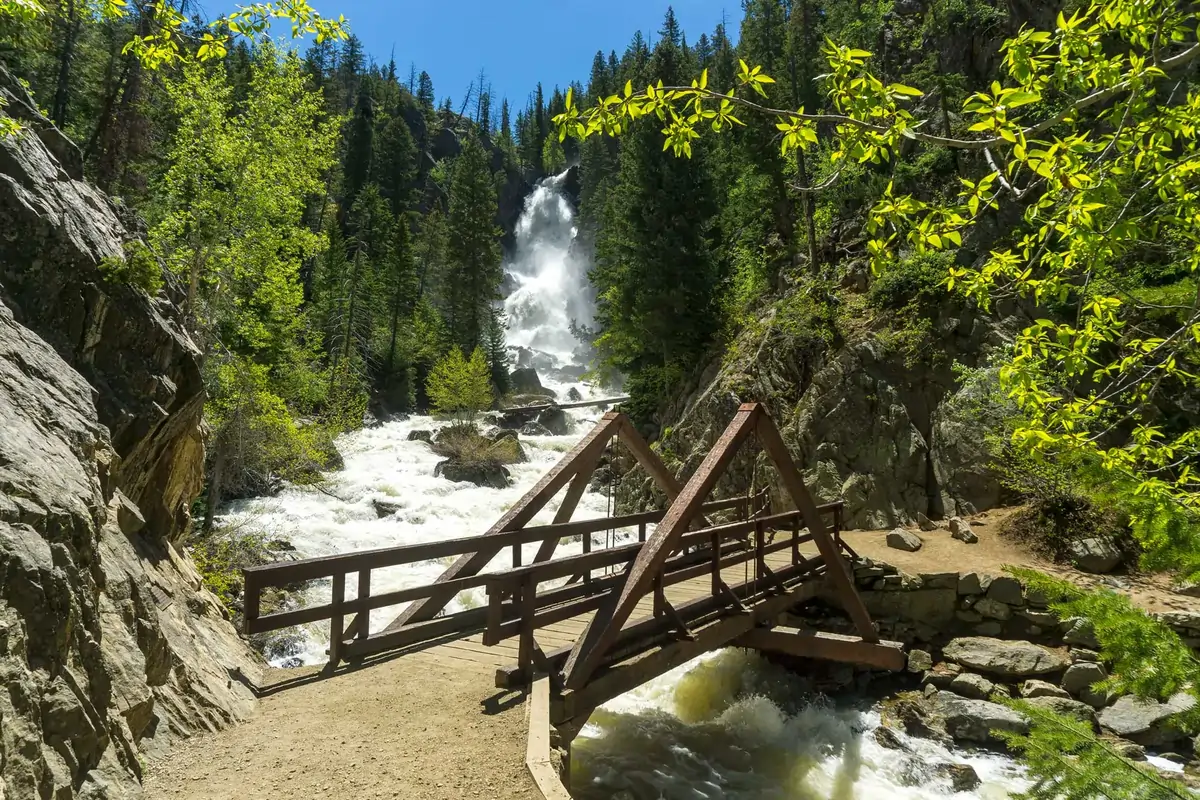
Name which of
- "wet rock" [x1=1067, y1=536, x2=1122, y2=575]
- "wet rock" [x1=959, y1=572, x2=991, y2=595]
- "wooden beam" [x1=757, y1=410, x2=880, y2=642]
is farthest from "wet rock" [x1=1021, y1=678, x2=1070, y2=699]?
"wooden beam" [x1=757, y1=410, x2=880, y2=642]

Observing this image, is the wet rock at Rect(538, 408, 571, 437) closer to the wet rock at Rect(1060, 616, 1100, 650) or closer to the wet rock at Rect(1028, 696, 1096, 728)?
the wet rock at Rect(1060, 616, 1100, 650)

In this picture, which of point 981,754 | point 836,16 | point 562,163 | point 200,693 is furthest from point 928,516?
point 562,163

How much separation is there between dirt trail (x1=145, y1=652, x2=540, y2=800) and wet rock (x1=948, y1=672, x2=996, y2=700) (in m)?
8.23

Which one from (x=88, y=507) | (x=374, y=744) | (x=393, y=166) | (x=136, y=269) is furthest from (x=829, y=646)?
(x=393, y=166)

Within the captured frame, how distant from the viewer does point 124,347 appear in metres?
5.76

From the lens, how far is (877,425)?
50.4 ft

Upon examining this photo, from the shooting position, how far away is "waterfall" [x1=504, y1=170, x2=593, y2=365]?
6206cm

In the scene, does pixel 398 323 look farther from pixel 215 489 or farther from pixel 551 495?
pixel 551 495

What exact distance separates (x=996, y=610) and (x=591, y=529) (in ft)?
24.3

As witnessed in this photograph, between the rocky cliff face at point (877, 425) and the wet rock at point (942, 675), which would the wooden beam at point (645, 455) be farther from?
the rocky cliff face at point (877, 425)

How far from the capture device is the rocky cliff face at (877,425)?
14.2 metres

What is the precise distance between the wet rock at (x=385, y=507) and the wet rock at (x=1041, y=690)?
17.2m

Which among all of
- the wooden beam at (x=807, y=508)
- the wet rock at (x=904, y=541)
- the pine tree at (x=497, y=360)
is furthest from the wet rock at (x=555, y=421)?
the wooden beam at (x=807, y=508)

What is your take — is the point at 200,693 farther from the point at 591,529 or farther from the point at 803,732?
the point at 803,732
